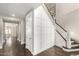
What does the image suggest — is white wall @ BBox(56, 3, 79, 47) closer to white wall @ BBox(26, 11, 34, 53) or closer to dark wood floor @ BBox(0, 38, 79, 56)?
dark wood floor @ BBox(0, 38, 79, 56)

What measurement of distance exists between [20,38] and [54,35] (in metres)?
0.68

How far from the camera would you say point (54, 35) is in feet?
6.33

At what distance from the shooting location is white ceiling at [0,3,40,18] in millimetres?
1865

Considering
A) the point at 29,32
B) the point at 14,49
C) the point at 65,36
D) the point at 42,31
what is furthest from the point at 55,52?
the point at 14,49

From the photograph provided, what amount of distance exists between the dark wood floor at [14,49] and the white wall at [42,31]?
0.24 meters

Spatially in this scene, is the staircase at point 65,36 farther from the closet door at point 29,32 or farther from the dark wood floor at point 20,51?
the closet door at point 29,32

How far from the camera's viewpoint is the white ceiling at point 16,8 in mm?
1865

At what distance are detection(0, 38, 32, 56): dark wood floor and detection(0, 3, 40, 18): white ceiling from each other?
1.67 ft

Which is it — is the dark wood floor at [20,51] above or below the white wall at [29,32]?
below

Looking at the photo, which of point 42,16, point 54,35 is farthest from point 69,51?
point 42,16

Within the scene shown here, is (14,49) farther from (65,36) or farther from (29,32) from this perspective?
(65,36)

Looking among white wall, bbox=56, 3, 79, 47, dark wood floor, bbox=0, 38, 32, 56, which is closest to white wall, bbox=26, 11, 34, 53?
dark wood floor, bbox=0, 38, 32, 56

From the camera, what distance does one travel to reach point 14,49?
1913 millimetres

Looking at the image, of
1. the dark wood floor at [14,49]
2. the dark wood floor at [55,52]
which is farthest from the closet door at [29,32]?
the dark wood floor at [55,52]
